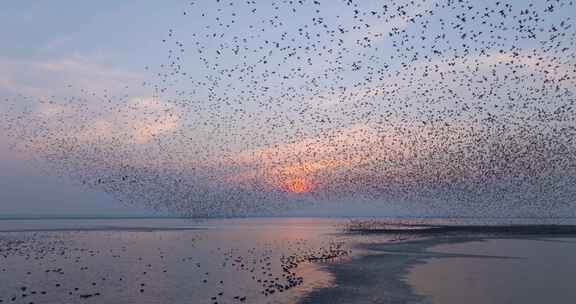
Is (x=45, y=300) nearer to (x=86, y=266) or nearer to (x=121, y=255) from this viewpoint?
(x=86, y=266)

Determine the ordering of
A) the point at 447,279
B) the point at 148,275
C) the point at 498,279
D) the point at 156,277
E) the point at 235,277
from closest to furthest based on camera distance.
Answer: the point at 447,279 → the point at 498,279 → the point at 235,277 → the point at 156,277 → the point at 148,275

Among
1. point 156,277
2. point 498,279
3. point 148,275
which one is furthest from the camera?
point 148,275

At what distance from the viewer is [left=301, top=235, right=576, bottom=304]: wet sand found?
26.2 m

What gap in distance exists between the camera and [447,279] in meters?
32.3

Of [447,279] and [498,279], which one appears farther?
[498,279]

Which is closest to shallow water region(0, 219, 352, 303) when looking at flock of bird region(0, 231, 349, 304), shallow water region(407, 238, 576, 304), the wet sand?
flock of bird region(0, 231, 349, 304)

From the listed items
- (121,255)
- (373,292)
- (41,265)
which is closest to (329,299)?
(373,292)

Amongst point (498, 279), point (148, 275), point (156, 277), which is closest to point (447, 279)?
point (498, 279)

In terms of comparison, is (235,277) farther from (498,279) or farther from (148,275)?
(498,279)

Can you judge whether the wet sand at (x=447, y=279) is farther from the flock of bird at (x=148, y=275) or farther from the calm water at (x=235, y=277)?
the flock of bird at (x=148, y=275)

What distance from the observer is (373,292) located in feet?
91.8

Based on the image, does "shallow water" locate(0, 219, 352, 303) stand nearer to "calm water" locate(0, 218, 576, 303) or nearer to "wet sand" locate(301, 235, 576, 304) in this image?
"calm water" locate(0, 218, 576, 303)

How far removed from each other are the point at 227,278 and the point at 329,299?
10397 millimetres

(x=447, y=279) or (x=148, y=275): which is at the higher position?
(x=447, y=279)
